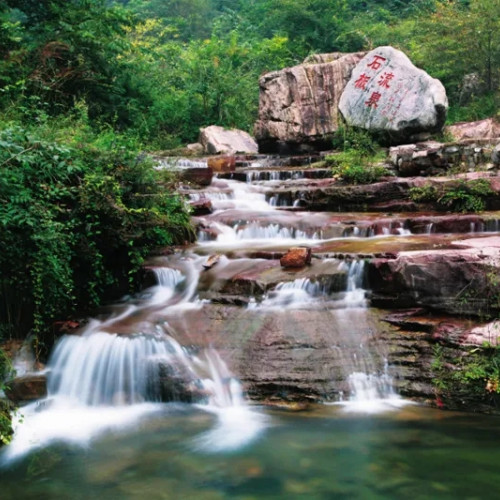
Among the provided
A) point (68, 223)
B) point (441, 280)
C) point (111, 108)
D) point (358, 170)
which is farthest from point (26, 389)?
point (111, 108)

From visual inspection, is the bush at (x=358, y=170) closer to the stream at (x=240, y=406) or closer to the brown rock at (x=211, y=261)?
the stream at (x=240, y=406)

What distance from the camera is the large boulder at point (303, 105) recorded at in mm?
16672

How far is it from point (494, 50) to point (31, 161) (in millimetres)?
17706

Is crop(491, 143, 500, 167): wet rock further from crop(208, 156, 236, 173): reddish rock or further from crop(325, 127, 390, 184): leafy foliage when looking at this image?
crop(208, 156, 236, 173): reddish rock

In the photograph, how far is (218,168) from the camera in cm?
1426

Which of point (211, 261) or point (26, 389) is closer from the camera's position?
point (26, 389)

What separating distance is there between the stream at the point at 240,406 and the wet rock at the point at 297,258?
146 millimetres

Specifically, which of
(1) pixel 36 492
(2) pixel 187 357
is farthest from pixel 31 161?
(1) pixel 36 492

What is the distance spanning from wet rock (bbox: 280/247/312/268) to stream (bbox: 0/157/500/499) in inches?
5.8

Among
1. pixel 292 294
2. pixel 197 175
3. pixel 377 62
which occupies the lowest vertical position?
pixel 292 294

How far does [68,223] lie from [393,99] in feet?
38.1

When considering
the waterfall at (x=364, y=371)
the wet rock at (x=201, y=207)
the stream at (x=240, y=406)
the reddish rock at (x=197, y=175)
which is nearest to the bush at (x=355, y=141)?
the reddish rock at (x=197, y=175)

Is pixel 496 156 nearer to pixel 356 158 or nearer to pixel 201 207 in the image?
pixel 356 158

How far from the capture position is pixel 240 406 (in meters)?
5.14
